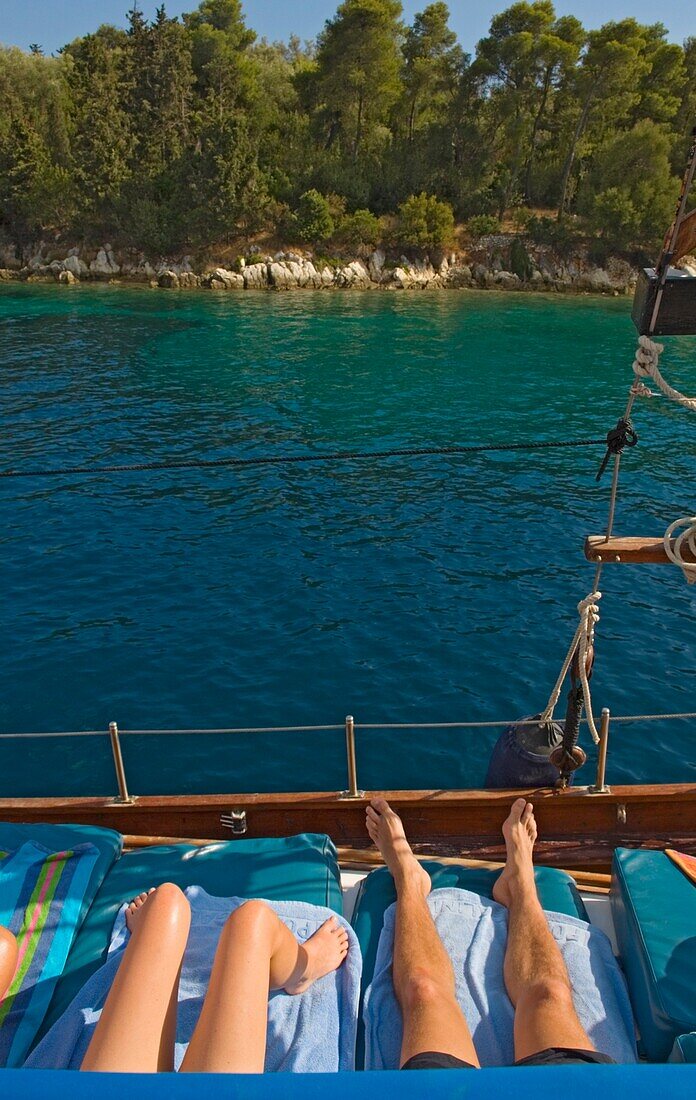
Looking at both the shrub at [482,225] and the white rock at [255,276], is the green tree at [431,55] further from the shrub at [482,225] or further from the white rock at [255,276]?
the white rock at [255,276]

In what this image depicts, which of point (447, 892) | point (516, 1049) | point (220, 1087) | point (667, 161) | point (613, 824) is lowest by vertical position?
point (613, 824)

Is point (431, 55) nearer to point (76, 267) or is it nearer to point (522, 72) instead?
point (522, 72)

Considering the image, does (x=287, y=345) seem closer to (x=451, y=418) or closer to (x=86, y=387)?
(x=86, y=387)

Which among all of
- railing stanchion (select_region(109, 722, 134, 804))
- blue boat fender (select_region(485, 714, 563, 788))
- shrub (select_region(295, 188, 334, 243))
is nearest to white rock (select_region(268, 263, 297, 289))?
shrub (select_region(295, 188, 334, 243))

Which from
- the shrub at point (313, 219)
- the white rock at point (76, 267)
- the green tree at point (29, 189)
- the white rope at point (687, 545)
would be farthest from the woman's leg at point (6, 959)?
the green tree at point (29, 189)

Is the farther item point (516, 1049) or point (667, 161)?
point (667, 161)

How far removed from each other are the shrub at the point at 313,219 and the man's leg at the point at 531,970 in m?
57.5

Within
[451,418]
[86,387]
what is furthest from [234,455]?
[86,387]

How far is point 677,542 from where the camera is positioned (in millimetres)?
4637

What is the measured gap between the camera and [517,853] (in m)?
4.71

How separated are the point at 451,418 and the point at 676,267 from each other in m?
17.7

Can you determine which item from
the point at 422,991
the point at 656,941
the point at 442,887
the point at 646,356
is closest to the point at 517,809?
the point at 442,887

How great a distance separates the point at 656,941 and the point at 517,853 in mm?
991

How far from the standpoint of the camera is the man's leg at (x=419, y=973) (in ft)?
10.7
